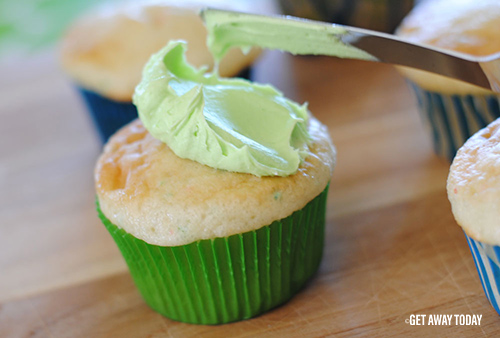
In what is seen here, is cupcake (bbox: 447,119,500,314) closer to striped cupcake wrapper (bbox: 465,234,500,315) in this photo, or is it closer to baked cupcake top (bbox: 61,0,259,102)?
striped cupcake wrapper (bbox: 465,234,500,315)

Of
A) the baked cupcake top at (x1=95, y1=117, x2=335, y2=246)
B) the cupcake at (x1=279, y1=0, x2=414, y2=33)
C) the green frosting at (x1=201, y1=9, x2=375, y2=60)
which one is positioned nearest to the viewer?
the baked cupcake top at (x1=95, y1=117, x2=335, y2=246)

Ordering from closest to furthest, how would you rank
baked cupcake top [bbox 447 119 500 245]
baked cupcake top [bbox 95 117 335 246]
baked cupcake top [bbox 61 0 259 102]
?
baked cupcake top [bbox 447 119 500 245], baked cupcake top [bbox 95 117 335 246], baked cupcake top [bbox 61 0 259 102]

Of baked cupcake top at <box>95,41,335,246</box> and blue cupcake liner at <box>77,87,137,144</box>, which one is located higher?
baked cupcake top at <box>95,41,335,246</box>

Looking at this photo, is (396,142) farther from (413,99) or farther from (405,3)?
(405,3)

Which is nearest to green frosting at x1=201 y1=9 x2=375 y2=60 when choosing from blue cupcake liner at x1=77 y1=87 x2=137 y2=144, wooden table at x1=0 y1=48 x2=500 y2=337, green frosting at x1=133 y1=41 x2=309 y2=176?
green frosting at x1=133 y1=41 x2=309 y2=176

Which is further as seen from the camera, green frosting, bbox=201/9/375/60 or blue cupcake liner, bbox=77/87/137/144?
blue cupcake liner, bbox=77/87/137/144

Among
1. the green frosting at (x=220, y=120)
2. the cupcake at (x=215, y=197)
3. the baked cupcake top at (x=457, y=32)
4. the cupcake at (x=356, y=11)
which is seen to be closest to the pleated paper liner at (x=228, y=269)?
the cupcake at (x=215, y=197)

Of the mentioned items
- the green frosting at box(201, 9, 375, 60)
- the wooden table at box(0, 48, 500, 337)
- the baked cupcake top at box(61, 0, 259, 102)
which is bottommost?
the wooden table at box(0, 48, 500, 337)
